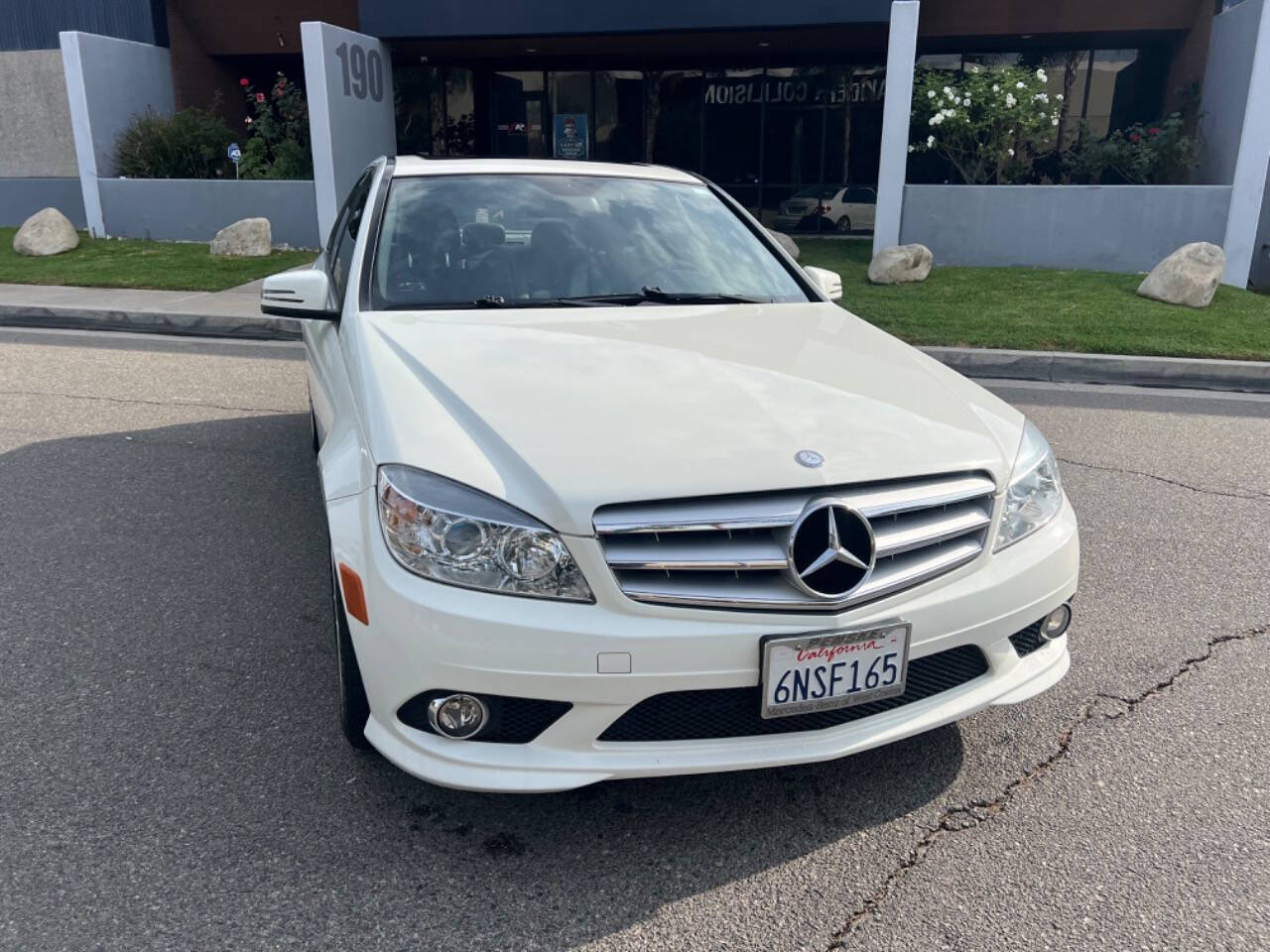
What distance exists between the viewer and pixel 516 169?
14.7 ft

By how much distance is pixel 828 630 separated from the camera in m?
2.43

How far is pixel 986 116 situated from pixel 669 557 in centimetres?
1360

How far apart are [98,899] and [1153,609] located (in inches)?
146

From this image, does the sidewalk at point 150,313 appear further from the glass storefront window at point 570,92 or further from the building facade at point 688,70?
the glass storefront window at point 570,92

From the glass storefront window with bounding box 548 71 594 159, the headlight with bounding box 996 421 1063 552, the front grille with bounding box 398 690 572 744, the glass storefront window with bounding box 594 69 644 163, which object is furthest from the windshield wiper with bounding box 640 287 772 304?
the glass storefront window with bounding box 548 71 594 159

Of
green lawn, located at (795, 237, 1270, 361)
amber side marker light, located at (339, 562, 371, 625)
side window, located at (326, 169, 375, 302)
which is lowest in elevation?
green lawn, located at (795, 237, 1270, 361)

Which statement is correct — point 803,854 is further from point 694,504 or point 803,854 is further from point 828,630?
point 694,504

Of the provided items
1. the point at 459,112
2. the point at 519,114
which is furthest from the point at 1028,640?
the point at 519,114

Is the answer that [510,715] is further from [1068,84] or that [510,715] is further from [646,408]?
[1068,84]

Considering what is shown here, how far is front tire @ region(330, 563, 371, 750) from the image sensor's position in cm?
270

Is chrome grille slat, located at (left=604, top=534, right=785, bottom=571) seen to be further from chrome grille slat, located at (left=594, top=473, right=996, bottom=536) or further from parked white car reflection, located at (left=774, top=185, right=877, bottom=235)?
parked white car reflection, located at (left=774, top=185, right=877, bottom=235)

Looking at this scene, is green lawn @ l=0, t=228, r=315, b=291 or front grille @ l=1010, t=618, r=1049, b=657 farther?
green lawn @ l=0, t=228, r=315, b=291

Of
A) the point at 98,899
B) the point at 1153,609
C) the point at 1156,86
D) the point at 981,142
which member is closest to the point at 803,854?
the point at 98,899

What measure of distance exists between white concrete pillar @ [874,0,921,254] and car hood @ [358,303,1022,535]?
10.5 metres
